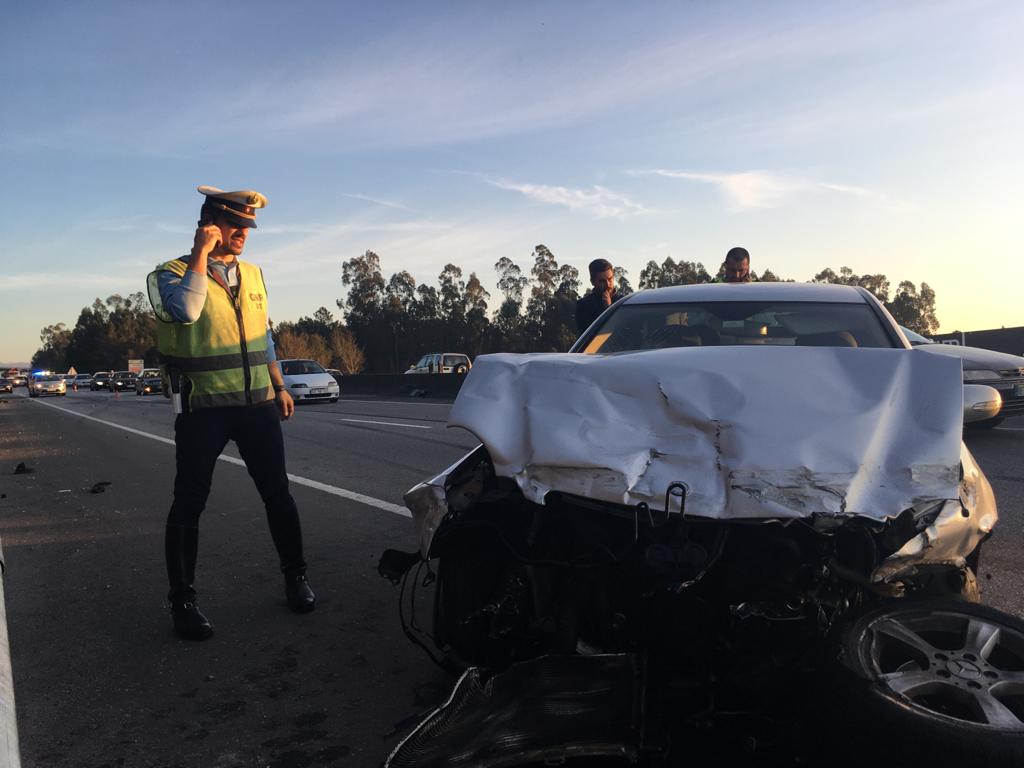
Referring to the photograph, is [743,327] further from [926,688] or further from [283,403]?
[283,403]

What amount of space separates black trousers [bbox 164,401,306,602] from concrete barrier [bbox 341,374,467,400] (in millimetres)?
20911

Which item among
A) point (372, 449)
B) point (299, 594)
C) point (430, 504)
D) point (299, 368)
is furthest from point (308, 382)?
point (430, 504)

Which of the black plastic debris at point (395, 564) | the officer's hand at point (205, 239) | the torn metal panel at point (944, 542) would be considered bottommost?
the black plastic debris at point (395, 564)

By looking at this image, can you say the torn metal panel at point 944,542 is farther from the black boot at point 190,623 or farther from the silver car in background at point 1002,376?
the silver car in background at point 1002,376

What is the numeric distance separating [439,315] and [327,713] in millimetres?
84732

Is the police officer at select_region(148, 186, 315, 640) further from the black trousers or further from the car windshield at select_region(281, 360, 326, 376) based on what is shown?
the car windshield at select_region(281, 360, 326, 376)

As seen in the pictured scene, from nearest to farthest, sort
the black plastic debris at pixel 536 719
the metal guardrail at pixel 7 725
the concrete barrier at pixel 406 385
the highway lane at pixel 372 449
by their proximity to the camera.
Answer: the metal guardrail at pixel 7 725 < the black plastic debris at pixel 536 719 < the highway lane at pixel 372 449 < the concrete barrier at pixel 406 385

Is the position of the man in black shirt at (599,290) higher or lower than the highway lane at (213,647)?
higher

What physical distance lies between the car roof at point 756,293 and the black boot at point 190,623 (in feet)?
8.47

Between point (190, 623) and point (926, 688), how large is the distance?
9.91ft

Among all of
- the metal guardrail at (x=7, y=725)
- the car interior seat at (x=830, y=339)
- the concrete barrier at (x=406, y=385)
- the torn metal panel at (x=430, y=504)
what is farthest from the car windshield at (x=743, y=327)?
the concrete barrier at (x=406, y=385)

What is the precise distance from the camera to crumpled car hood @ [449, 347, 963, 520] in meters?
2.31

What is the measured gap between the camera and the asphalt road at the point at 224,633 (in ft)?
9.47

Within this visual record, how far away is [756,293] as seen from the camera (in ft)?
14.2
